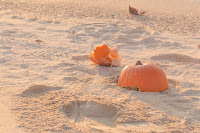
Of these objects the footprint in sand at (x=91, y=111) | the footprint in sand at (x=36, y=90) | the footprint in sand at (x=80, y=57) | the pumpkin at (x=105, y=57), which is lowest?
the footprint in sand at (x=91, y=111)

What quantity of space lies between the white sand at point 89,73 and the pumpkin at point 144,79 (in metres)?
0.11

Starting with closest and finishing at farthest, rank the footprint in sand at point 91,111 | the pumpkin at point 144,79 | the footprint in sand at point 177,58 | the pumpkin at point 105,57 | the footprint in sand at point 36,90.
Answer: the footprint in sand at point 91,111, the footprint in sand at point 36,90, the pumpkin at point 144,79, the pumpkin at point 105,57, the footprint in sand at point 177,58

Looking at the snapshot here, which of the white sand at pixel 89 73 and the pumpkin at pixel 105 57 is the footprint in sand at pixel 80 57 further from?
the pumpkin at pixel 105 57

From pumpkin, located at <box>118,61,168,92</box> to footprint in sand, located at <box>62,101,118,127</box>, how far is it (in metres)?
0.67

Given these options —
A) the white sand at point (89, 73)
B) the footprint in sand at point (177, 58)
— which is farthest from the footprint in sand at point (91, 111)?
the footprint in sand at point (177, 58)

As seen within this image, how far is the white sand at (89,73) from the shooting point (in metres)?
2.94

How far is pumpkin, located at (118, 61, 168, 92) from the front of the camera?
3.76 m

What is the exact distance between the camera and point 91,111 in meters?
3.19

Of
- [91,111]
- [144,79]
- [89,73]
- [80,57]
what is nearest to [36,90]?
[91,111]

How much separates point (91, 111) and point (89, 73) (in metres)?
1.39

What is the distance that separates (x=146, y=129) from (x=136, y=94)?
88 centimetres

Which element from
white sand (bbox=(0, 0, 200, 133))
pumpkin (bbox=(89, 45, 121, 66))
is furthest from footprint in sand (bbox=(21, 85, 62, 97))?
pumpkin (bbox=(89, 45, 121, 66))

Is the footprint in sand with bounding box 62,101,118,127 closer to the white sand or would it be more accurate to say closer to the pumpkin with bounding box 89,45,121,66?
the white sand

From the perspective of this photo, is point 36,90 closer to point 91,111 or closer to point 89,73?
point 91,111
